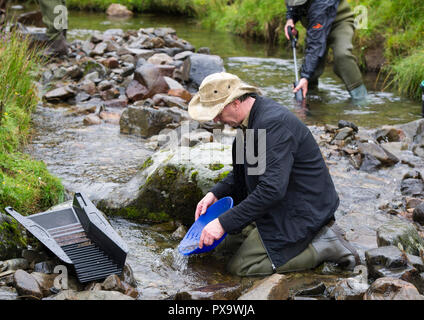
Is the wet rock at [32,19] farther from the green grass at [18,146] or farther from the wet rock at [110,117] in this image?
the wet rock at [110,117]

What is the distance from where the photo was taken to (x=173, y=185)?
4.65 meters

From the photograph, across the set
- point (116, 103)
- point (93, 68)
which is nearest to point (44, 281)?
point (116, 103)

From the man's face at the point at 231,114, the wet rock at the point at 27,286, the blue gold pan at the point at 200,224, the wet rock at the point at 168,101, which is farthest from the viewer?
the wet rock at the point at 168,101

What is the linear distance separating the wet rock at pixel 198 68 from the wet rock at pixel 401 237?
6.43 m

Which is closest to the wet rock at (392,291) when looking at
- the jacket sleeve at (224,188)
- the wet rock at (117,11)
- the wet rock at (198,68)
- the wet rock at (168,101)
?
the jacket sleeve at (224,188)

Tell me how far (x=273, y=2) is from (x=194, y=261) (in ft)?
42.2

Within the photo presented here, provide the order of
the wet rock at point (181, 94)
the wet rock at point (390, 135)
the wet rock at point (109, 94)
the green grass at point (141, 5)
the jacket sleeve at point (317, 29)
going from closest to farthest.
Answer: the wet rock at point (390, 135), the jacket sleeve at point (317, 29), the wet rock at point (181, 94), the wet rock at point (109, 94), the green grass at point (141, 5)

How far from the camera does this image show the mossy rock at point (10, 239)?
3.68m

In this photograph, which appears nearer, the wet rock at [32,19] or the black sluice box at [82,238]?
the black sluice box at [82,238]

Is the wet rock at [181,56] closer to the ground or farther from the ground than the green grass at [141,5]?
closer to the ground

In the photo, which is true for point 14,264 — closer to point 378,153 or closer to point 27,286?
point 27,286

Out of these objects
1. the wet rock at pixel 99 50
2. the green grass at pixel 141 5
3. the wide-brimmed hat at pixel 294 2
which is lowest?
the wet rock at pixel 99 50

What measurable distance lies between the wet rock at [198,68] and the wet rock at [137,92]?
126cm

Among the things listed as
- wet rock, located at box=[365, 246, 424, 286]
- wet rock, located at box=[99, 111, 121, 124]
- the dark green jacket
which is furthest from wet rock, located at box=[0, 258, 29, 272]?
wet rock, located at box=[99, 111, 121, 124]
